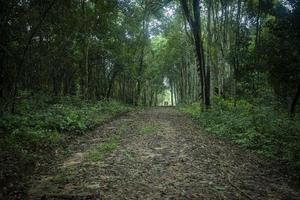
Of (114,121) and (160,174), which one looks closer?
(160,174)

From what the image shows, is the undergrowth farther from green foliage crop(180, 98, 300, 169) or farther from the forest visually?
green foliage crop(180, 98, 300, 169)

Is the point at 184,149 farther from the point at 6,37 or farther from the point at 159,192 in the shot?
the point at 6,37

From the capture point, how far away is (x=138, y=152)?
10.5 meters

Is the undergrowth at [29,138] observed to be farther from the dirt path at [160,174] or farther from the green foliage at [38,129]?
the dirt path at [160,174]

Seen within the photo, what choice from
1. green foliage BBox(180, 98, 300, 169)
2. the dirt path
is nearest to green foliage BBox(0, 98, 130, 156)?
the dirt path

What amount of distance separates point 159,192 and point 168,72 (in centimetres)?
5702

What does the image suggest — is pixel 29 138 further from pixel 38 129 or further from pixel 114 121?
pixel 114 121

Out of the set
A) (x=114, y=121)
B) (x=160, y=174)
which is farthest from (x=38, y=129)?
(x=114, y=121)

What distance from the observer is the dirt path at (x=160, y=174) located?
6.70 m

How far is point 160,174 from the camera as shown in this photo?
802 centimetres

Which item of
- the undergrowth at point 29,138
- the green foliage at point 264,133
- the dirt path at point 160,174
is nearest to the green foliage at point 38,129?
the undergrowth at point 29,138

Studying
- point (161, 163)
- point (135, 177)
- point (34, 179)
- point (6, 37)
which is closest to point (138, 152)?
point (161, 163)

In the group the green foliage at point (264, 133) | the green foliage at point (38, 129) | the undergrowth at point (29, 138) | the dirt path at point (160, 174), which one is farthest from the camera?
the green foliage at point (264, 133)

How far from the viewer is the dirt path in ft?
22.0
